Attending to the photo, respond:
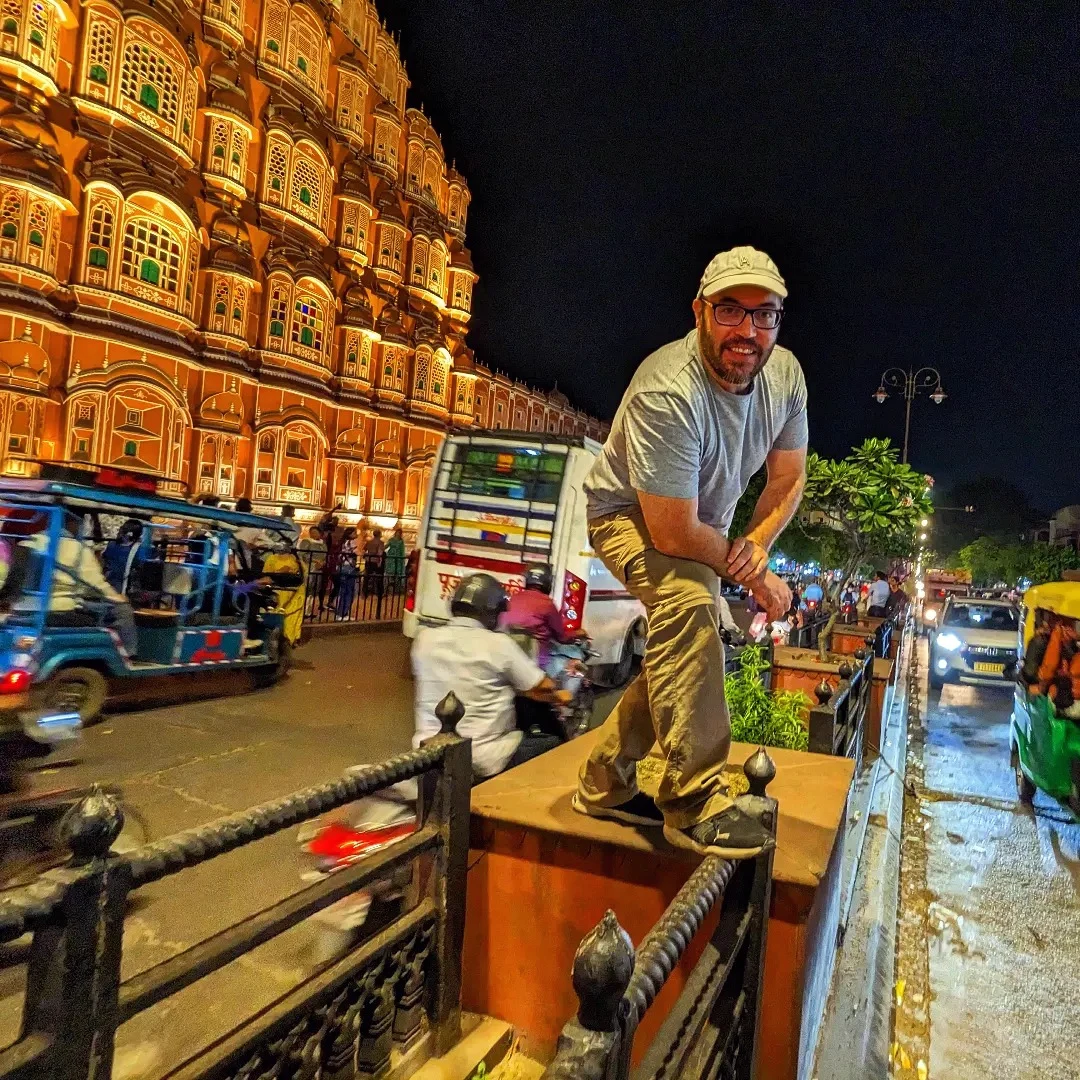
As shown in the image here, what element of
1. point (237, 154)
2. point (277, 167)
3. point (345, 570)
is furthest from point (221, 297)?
point (345, 570)

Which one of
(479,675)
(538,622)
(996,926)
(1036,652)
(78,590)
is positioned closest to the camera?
(479,675)

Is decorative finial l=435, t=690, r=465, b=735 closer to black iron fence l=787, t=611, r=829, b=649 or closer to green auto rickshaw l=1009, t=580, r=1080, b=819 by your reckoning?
green auto rickshaw l=1009, t=580, r=1080, b=819

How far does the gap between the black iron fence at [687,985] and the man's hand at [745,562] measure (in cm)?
54

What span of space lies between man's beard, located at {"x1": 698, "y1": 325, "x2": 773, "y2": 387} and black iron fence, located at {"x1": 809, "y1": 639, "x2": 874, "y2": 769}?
266 centimetres

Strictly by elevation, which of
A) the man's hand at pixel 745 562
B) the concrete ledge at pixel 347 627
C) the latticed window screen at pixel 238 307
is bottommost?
the concrete ledge at pixel 347 627

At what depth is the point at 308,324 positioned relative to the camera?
27.9 meters

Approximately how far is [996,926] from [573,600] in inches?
198

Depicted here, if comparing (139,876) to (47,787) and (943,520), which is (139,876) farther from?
(943,520)

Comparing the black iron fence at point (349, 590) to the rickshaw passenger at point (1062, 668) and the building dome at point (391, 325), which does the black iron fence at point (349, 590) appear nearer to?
the rickshaw passenger at point (1062, 668)

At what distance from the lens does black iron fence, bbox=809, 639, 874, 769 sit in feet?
13.9

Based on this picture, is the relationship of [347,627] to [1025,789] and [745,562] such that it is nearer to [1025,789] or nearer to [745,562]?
[1025,789]

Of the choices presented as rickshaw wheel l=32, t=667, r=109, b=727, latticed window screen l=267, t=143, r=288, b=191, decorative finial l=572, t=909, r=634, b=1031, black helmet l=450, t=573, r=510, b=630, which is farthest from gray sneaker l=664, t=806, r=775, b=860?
latticed window screen l=267, t=143, r=288, b=191

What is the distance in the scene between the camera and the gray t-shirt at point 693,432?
2.16 metres

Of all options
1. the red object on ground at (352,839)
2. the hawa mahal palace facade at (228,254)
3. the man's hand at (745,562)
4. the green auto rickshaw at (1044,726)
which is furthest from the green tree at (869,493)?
the hawa mahal palace facade at (228,254)
